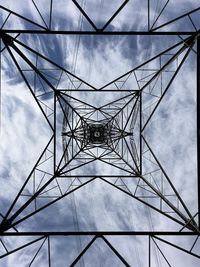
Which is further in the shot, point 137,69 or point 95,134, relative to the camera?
point 95,134

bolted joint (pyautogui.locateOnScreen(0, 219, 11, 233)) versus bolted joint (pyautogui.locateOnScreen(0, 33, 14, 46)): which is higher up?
bolted joint (pyautogui.locateOnScreen(0, 33, 14, 46))

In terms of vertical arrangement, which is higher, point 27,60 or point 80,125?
point 27,60

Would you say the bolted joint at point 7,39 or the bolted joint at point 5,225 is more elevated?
the bolted joint at point 7,39

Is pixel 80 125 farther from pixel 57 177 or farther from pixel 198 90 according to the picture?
pixel 198 90

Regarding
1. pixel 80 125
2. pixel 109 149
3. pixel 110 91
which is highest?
pixel 110 91

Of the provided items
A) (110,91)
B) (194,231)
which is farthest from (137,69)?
(194,231)

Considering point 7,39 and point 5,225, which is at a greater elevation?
point 7,39

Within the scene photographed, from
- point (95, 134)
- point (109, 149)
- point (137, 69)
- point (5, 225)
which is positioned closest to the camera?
point (5, 225)

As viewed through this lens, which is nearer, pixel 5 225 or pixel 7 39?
pixel 5 225

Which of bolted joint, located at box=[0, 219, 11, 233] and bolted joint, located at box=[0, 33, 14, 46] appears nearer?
bolted joint, located at box=[0, 219, 11, 233]

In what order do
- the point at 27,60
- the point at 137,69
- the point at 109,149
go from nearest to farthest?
the point at 27,60 → the point at 137,69 → the point at 109,149

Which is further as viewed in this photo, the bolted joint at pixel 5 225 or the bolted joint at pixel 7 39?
the bolted joint at pixel 7 39
